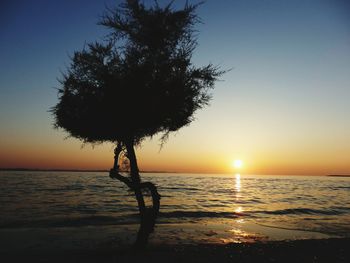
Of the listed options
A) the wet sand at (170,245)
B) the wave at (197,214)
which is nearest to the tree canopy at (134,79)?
the wet sand at (170,245)

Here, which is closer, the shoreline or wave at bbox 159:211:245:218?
the shoreline

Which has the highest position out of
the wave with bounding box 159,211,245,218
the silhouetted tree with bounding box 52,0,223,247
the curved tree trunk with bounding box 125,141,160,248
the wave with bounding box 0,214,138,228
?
the silhouetted tree with bounding box 52,0,223,247

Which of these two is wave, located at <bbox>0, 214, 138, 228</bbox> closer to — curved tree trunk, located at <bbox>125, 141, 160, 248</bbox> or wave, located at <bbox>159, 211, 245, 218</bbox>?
wave, located at <bbox>159, 211, 245, 218</bbox>

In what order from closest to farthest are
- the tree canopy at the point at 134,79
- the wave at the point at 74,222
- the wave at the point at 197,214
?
the tree canopy at the point at 134,79 < the wave at the point at 74,222 < the wave at the point at 197,214

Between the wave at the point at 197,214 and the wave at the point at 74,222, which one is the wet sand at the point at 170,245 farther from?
the wave at the point at 197,214

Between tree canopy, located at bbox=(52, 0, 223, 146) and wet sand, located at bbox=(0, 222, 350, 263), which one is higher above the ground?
tree canopy, located at bbox=(52, 0, 223, 146)

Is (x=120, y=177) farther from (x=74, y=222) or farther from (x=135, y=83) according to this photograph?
(x=74, y=222)

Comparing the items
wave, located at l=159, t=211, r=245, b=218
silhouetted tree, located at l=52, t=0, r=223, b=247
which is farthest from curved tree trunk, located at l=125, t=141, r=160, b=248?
wave, located at l=159, t=211, r=245, b=218

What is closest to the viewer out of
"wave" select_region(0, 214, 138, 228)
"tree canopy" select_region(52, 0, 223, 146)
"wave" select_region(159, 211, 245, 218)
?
"tree canopy" select_region(52, 0, 223, 146)

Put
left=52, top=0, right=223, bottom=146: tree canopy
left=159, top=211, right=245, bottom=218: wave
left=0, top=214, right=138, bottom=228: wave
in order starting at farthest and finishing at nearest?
left=159, top=211, right=245, bottom=218: wave → left=0, top=214, right=138, bottom=228: wave → left=52, top=0, right=223, bottom=146: tree canopy

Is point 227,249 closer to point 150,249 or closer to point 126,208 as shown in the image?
point 150,249

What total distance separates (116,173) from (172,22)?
6.42 m

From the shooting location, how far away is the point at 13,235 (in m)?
19.8

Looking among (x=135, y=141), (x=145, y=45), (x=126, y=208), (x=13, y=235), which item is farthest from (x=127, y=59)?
(x=126, y=208)
